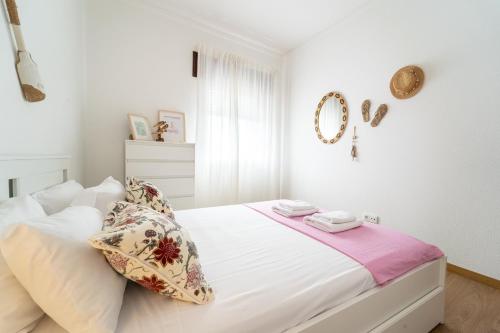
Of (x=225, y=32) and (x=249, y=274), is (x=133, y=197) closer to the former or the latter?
(x=249, y=274)

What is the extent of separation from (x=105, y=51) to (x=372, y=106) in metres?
3.02

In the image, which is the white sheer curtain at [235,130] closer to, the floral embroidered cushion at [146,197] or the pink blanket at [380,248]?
the floral embroidered cushion at [146,197]

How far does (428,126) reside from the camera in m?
1.93

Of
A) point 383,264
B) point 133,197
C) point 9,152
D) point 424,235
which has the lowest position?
point 424,235

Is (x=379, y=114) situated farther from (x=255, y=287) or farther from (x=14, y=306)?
(x=14, y=306)

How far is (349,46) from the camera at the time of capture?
257 cm

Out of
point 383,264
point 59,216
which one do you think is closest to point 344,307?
point 383,264

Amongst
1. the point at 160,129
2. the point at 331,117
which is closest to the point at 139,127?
the point at 160,129

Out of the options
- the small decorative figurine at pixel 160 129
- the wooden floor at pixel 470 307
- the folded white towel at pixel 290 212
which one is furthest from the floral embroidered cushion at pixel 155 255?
the small decorative figurine at pixel 160 129

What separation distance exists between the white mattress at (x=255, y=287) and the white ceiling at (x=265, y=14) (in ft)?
8.28

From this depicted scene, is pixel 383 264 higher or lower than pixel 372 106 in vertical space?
lower

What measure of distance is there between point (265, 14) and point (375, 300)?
297cm

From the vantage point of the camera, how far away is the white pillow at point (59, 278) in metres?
0.51

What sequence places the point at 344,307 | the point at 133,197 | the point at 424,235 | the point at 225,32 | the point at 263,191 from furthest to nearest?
the point at 263,191, the point at 225,32, the point at 424,235, the point at 133,197, the point at 344,307
